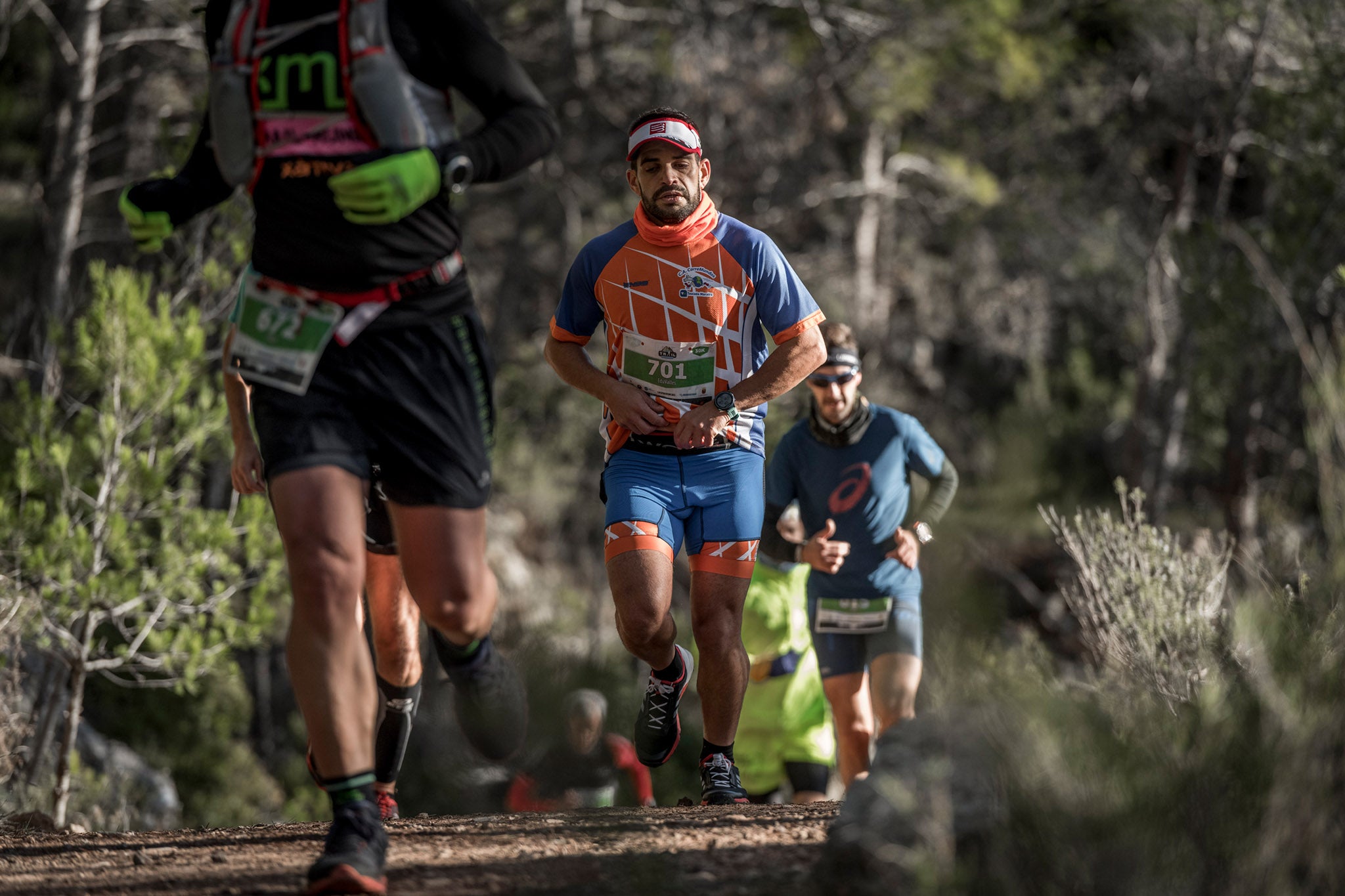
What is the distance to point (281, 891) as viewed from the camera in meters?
2.90

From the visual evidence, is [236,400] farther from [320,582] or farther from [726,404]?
[726,404]

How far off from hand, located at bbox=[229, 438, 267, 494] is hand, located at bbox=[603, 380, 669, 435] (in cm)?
135

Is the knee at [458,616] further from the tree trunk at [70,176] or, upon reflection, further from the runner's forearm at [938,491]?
the tree trunk at [70,176]

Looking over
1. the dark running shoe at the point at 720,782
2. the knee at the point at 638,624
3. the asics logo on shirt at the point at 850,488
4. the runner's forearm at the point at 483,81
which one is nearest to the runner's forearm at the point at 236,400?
the runner's forearm at the point at 483,81

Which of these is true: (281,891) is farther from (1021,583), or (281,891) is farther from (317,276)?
(1021,583)

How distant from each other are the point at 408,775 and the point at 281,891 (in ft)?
32.9

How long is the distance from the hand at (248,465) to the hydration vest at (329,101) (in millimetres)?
696

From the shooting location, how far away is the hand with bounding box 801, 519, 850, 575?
5.74m

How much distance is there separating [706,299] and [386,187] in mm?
1882

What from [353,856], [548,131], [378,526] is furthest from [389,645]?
[548,131]

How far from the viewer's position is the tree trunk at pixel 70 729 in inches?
278

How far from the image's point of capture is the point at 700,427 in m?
4.38

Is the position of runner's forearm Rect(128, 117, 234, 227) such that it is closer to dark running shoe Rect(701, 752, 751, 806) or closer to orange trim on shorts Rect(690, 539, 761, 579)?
orange trim on shorts Rect(690, 539, 761, 579)

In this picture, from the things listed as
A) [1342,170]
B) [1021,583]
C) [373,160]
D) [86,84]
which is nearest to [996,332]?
[1021,583]
